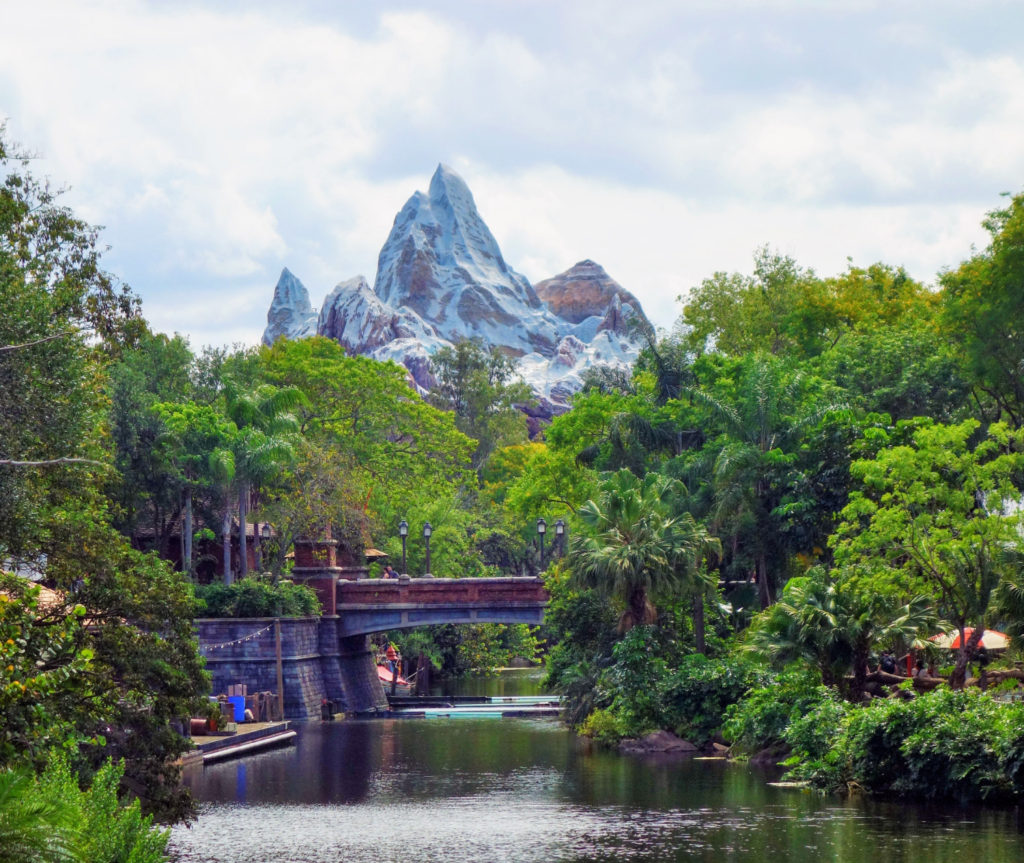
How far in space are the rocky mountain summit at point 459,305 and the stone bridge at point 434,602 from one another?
73.6 meters

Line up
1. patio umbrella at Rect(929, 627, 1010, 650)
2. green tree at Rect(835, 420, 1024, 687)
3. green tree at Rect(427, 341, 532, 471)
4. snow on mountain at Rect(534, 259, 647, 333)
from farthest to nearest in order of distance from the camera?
snow on mountain at Rect(534, 259, 647, 333) → green tree at Rect(427, 341, 532, 471) → patio umbrella at Rect(929, 627, 1010, 650) → green tree at Rect(835, 420, 1024, 687)

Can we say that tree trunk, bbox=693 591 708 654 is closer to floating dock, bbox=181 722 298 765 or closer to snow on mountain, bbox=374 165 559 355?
floating dock, bbox=181 722 298 765

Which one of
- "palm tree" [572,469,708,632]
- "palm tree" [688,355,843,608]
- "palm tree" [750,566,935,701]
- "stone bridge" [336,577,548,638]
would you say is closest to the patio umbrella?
"palm tree" [750,566,935,701]

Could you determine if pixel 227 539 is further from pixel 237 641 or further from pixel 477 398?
pixel 477 398

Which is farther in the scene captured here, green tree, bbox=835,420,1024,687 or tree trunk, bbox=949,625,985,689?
green tree, bbox=835,420,1024,687

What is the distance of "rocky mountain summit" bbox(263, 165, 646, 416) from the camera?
127750mm

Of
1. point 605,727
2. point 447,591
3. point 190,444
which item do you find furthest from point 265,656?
point 605,727

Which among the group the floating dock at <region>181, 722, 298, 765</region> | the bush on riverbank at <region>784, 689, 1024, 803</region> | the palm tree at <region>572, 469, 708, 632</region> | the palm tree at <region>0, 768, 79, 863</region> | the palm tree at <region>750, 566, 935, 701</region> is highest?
the palm tree at <region>572, 469, 708, 632</region>

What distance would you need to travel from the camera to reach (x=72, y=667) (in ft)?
39.9

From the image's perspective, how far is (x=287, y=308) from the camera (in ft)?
491

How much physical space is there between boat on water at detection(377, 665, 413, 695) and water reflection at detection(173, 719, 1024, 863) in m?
24.1

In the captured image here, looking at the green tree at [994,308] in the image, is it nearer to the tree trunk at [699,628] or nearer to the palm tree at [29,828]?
the tree trunk at [699,628]

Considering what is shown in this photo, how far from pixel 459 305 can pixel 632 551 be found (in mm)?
101839

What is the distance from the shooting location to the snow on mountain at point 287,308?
147750 millimetres
